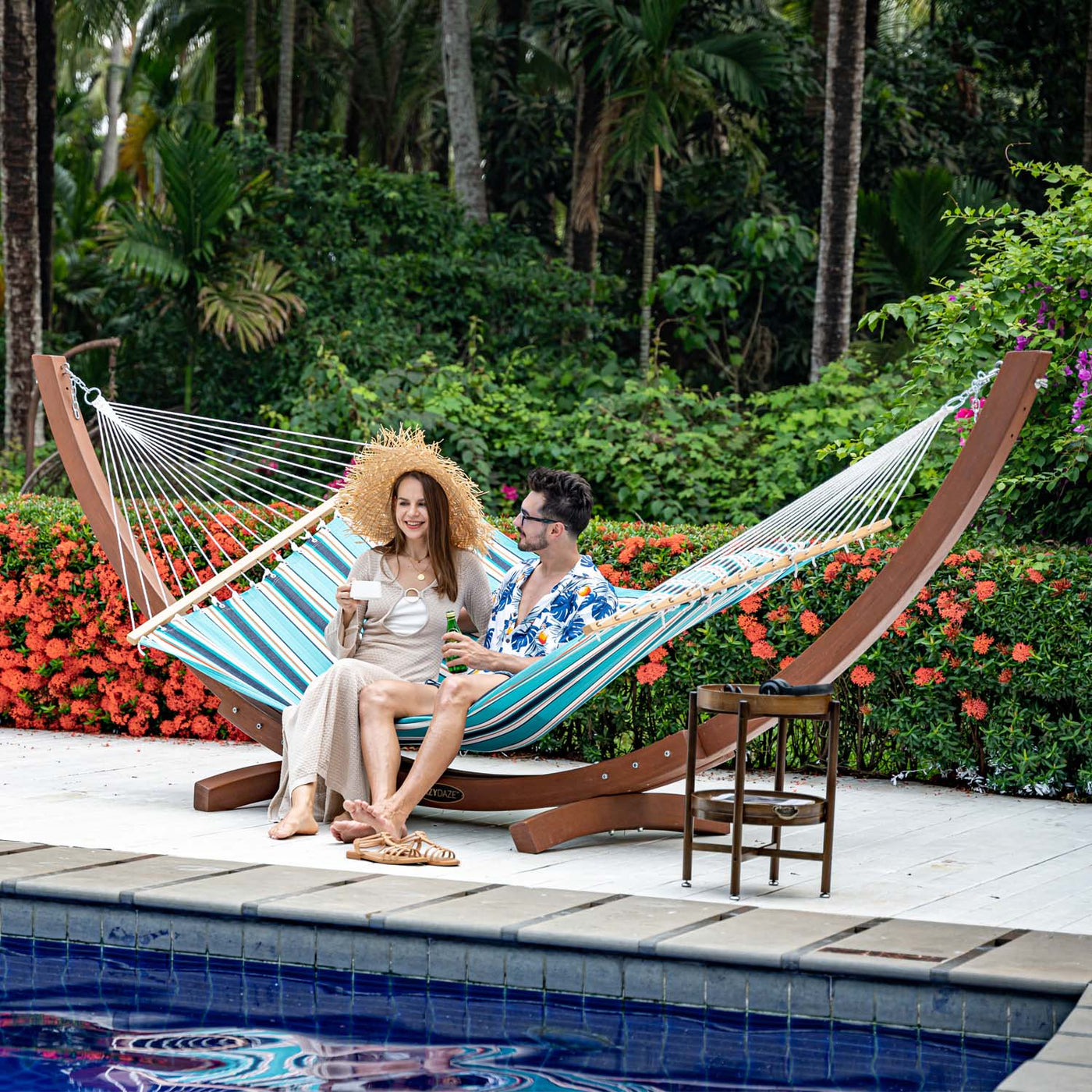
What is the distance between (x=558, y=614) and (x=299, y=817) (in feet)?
3.18

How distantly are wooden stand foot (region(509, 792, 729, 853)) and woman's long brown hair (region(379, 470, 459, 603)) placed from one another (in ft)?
2.61

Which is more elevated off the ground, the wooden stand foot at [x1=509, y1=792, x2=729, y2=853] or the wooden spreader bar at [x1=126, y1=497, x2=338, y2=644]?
the wooden spreader bar at [x1=126, y1=497, x2=338, y2=644]

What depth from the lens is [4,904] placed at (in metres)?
3.76

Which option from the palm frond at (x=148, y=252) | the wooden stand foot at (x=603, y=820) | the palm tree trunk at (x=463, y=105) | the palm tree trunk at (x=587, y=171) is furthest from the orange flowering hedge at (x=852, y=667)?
the palm tree trunk at (x=463, y=105)

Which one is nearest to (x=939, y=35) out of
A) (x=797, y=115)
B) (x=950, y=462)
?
(x=797, y=115)

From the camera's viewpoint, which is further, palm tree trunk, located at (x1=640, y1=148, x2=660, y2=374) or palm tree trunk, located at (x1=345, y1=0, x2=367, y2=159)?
palm tree trunk, located at (x1=345, y1=0, x2=367, y2=159)

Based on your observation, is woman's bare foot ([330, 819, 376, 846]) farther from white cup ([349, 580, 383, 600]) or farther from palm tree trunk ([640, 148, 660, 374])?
palm tree trunk ([640, 148, 660, 374])

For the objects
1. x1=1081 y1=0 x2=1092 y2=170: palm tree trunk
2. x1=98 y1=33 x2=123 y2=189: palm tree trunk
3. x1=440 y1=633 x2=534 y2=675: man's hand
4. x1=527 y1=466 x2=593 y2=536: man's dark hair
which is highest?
x1=98 y1=33 x2=123 y2=189: palm tree trunk

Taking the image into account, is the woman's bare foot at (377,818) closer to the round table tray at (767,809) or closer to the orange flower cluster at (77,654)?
the round table tray at (767,809)

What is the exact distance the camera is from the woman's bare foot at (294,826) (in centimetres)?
446

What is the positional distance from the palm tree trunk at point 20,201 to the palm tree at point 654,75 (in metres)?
4.16

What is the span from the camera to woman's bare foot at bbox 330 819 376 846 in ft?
14.2

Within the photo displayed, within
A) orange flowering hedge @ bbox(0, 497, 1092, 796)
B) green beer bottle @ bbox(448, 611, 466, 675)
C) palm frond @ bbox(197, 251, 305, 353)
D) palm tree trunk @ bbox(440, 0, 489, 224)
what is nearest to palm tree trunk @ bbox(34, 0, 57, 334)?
palm frond @ bbox(197, 251, 305, 353)

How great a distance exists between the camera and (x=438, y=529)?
15.9ft
